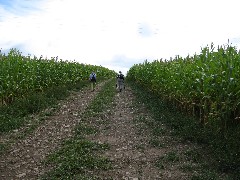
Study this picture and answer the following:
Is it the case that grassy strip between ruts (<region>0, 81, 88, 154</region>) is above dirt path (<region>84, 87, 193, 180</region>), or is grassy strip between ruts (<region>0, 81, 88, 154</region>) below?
above

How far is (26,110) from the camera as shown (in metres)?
16.6

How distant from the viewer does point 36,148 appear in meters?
10.9

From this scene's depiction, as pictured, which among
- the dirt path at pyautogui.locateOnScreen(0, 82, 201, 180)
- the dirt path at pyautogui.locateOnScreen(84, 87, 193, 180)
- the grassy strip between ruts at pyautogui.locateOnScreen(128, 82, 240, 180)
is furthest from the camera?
the dirt path at pyautogui.locateOnScreen(0, 82, 201, 180)

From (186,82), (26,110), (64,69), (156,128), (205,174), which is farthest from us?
(64,69)

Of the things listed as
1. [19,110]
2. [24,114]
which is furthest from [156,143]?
[19,110]

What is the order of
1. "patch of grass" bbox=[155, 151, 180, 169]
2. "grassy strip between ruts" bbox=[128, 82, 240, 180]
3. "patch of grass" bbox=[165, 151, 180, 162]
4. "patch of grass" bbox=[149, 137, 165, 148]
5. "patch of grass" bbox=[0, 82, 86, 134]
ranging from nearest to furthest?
"grassy strip between ruts" bbox=[128, 82, 240, 180]
"patch of grass" bbox=[155, 151, 180, 169]
"patch of grass" bbox=[165, 151, 180, 162]
"patch of grass" bbox=[149, 137, 165, 148]
"patch of grass" bbox=[0, 82, 86, 134]

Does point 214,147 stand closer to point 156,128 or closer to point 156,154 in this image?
point 156,154

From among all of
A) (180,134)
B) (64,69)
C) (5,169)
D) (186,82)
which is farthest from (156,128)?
(64,69)

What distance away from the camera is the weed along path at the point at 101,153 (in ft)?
27.3

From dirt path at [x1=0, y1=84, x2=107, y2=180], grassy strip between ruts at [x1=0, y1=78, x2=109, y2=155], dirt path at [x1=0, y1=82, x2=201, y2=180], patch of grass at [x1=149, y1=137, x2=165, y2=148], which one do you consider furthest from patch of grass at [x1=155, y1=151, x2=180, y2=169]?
grassy strip between ruts at [x1=0, y1=78, x2=109, y2=155]

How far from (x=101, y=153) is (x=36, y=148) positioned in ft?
8.35

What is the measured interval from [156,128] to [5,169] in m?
6.34

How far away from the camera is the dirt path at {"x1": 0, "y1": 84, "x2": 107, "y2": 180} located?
8711 millimetres

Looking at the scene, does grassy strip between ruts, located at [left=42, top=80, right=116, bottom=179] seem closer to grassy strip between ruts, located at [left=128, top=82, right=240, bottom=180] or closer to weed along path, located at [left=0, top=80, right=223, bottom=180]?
weed along path, located at [left=0, top=80, right=223, bottom=180]
